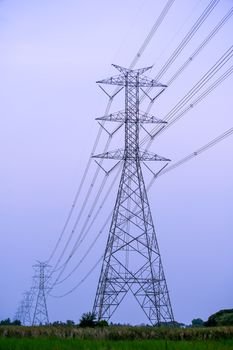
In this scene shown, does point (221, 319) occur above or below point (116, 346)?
above

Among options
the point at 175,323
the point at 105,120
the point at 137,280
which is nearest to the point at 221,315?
the point at 175,323

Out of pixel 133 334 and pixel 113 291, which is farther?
pixel 113 291

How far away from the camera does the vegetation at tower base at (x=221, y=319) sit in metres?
32.6

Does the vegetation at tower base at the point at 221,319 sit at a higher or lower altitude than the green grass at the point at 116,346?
higher

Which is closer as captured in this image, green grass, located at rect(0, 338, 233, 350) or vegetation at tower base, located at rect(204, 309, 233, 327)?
green grass, located at rect(0, 338, 233, 350)

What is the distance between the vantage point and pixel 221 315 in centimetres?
3603

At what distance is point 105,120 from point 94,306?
38.3ft

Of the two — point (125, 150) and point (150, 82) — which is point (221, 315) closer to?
point (125, 150)

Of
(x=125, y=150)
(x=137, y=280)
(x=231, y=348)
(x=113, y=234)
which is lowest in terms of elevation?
(x=231, y=348)

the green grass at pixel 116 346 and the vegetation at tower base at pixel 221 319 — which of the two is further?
the vegetation at tower base at pixel 221 319

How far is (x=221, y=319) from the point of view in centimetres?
3391

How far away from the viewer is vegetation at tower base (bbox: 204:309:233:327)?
32.6 meters

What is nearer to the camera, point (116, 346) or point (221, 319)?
point (116, 346)

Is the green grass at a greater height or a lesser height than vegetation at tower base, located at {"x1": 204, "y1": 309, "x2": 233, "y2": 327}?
lesser
